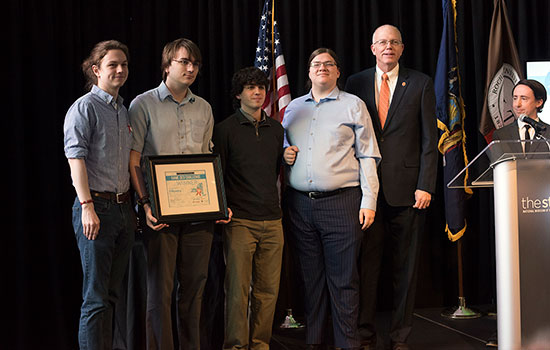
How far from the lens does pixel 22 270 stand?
342 cm

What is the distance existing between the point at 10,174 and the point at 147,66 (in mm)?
1187

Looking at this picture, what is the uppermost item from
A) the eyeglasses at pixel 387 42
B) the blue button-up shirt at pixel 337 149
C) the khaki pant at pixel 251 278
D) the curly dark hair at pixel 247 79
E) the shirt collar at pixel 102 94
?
the eyeglasses at pixel 387 42

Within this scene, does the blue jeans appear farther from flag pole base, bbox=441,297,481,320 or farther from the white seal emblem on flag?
the white seal emblem on flag

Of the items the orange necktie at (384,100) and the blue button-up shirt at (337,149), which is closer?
the blue button-up shirt at (337,149)

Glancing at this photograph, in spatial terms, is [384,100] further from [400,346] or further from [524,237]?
[400,346]

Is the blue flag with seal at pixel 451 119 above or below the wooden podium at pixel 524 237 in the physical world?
above

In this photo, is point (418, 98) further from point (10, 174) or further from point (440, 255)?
point (10, 174)

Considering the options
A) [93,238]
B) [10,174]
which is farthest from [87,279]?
[10,174]

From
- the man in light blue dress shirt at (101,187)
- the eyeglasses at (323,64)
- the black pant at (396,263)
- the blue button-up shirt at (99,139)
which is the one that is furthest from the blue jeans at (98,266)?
the black pant at (396,263)

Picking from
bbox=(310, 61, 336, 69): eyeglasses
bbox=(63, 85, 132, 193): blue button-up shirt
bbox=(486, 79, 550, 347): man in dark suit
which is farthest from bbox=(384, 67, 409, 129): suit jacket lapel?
bbox=(63, 85, 132, 193): blue button-up shirt

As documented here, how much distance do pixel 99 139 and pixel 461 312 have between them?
315 cm

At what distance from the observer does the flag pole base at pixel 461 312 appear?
4.28m

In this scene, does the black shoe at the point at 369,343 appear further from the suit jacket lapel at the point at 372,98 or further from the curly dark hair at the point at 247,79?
the curly dark hair at the point at 247,79

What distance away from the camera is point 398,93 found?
3.29m
